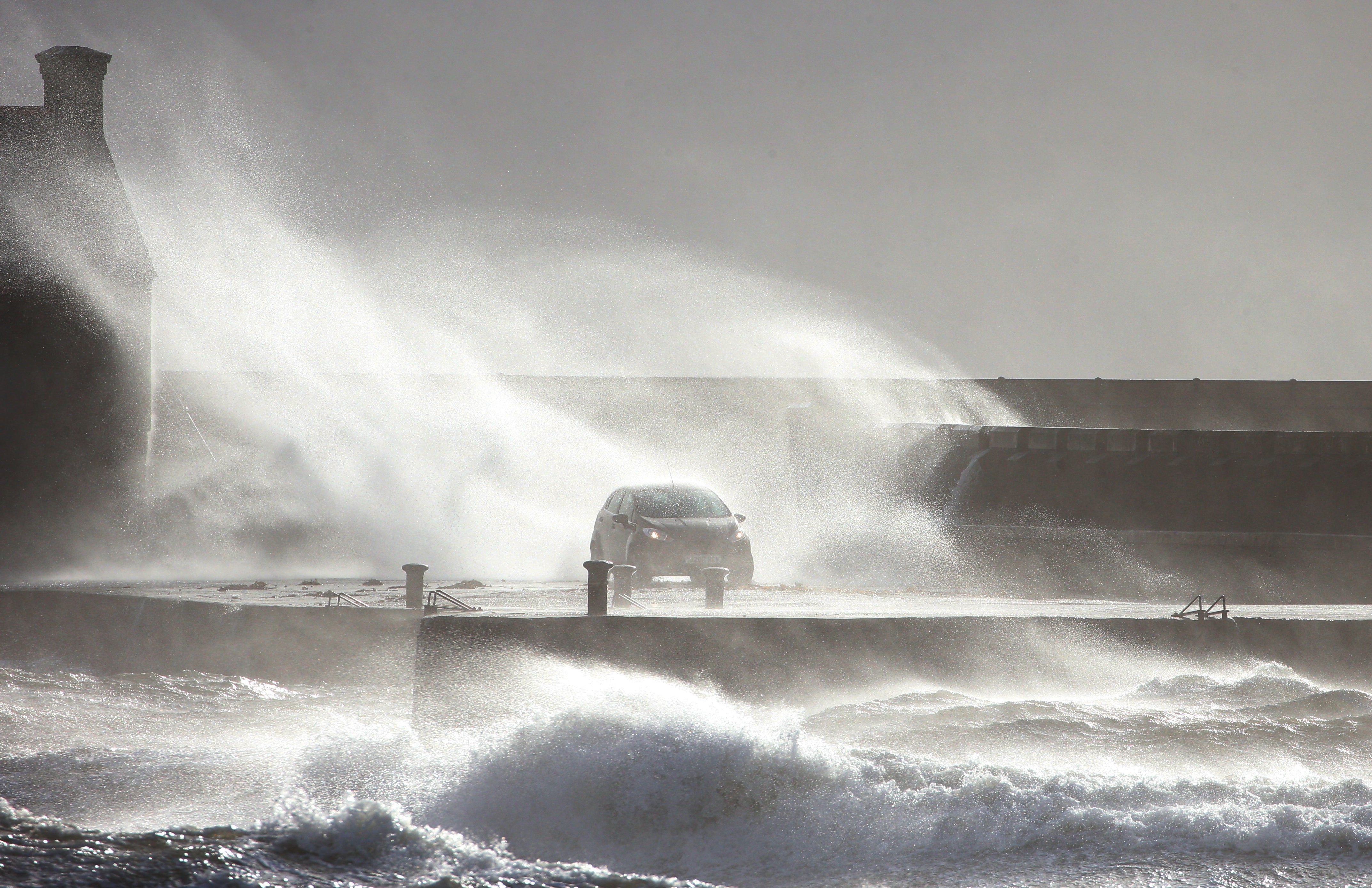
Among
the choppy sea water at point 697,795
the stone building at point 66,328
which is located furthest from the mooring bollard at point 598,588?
the stone building at point 66,328

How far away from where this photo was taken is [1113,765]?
8.69 meters

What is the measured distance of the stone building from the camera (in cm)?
2219

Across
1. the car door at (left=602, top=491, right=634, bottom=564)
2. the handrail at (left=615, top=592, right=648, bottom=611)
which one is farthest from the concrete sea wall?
the car door at (left=602, top=491, right=634, bottom=564)

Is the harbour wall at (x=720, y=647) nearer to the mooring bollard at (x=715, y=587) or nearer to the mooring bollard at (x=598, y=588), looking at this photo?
the mooring bollard at (x=598, y=588)

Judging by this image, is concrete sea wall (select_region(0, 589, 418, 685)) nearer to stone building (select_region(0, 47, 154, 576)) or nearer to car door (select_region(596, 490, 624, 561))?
car door (select_region(596, 490, 624, 561))

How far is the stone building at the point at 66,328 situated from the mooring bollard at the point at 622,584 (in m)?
14.3

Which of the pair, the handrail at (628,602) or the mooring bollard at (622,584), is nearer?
the handrail at (628,602)

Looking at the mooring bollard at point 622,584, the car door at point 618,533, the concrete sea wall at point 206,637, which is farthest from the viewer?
the car door at point 618,533

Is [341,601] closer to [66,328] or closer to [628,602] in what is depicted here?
Answer: [628,602]

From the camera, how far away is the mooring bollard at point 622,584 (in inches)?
484

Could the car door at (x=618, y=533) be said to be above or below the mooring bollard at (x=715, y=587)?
above

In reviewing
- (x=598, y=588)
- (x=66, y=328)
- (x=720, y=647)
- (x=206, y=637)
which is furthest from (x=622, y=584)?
(x=66, y=328)

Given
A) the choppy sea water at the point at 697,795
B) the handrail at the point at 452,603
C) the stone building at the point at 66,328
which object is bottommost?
the choppy sea water at the point at 697,795

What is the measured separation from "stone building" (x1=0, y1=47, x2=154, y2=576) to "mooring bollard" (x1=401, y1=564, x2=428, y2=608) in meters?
12.9
